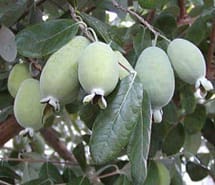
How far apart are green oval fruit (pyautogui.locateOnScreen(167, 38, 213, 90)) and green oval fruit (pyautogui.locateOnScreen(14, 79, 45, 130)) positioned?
210 mm

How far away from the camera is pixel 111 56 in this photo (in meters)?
0.67

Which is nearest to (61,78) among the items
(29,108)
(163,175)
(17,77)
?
(29,108)

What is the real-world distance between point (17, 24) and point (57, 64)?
17.6 inches

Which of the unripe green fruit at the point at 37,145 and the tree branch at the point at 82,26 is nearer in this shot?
the tree branch at the point at 82,26

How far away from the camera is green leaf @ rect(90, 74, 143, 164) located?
0.71 metres

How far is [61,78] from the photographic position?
67cm

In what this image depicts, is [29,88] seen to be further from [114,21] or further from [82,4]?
[114,21]

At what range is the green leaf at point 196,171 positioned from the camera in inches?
55.6

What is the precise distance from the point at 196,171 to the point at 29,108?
0.74 metres

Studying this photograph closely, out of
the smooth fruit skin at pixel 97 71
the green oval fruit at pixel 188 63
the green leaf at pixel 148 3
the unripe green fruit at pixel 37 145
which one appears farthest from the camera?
the unripe green fruit at pixel 37 145

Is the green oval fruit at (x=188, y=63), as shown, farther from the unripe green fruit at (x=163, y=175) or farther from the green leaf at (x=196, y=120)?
the green leaf at (x=196, y=120)

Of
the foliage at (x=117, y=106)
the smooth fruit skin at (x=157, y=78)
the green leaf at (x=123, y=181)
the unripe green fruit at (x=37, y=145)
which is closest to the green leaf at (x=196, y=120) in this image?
the foliage at (x=117, y=106)

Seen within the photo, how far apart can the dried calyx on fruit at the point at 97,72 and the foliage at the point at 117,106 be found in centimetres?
4

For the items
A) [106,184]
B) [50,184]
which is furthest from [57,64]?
[106,184]
